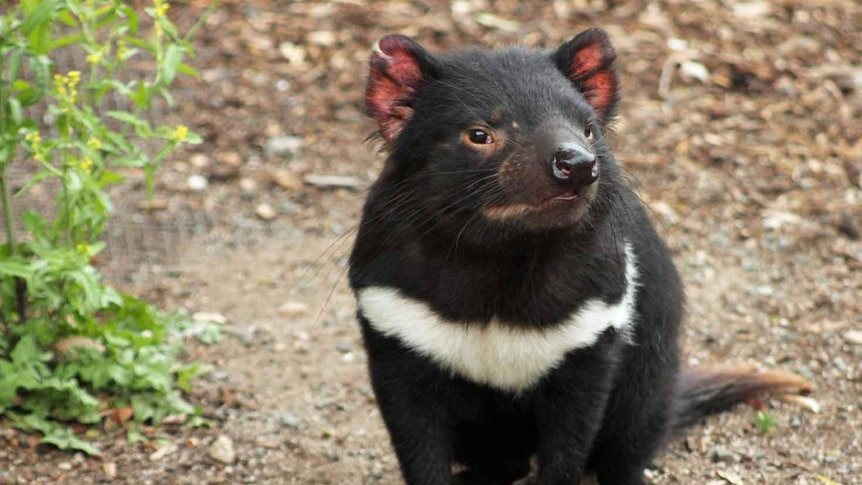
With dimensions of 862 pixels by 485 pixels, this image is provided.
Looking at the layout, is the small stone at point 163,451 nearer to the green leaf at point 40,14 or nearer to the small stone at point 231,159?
the green leaf at point 40,14

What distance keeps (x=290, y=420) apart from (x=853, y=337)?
6.85 feet

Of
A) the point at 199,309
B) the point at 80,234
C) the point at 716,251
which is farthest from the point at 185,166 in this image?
the point at 716,251

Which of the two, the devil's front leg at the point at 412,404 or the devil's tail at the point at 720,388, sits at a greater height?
the devil's front leg at the point at 412,404

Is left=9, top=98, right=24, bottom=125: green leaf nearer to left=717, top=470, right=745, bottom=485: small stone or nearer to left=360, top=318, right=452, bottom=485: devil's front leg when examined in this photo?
left=360, top=318, right=452, bottom=485: devil's front leg

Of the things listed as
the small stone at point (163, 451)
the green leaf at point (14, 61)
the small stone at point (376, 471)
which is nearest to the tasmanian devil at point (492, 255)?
the small stone at point (376, 471)

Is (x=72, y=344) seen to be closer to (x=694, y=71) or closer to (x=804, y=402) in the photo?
(x=804, y=402)

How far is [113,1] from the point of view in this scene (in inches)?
124

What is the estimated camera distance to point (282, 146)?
5773 millimetres

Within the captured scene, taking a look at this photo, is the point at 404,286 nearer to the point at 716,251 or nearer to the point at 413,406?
the point at 413,406

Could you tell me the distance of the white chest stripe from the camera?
9.39 ft

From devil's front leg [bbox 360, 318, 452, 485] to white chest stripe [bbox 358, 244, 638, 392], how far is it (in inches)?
1.8

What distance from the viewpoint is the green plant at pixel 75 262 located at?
3215 millimetres

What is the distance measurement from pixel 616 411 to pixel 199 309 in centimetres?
191

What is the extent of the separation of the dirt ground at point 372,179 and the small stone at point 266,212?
22 mm
